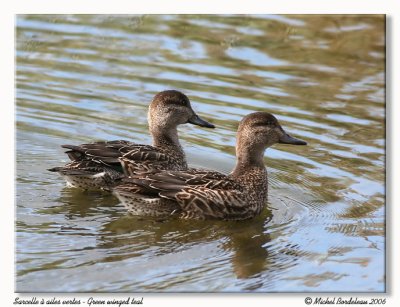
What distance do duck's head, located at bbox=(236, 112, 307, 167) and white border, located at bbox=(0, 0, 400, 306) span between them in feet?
4.17

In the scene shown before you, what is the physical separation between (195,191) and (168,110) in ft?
6.12

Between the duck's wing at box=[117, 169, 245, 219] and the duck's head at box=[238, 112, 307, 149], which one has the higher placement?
the duck's head at box=[238, 112, 307, 149]

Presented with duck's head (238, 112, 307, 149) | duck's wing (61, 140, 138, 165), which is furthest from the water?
duck's head (238, 112, 307, 149)

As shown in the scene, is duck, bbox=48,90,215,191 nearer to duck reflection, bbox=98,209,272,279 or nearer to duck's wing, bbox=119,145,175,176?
duck's wing, bbox=119,145,175,176

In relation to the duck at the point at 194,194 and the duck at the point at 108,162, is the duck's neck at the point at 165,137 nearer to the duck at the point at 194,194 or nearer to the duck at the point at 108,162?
the duck at the point at 108,162

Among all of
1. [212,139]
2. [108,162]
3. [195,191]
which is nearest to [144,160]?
[108,162]

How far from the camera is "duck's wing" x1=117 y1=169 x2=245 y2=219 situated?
428 inches

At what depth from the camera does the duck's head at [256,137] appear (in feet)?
37.9

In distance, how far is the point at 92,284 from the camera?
9.43m

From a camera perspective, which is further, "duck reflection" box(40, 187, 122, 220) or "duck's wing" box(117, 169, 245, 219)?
"duck reflection" box(40, 187, 122, 220)
